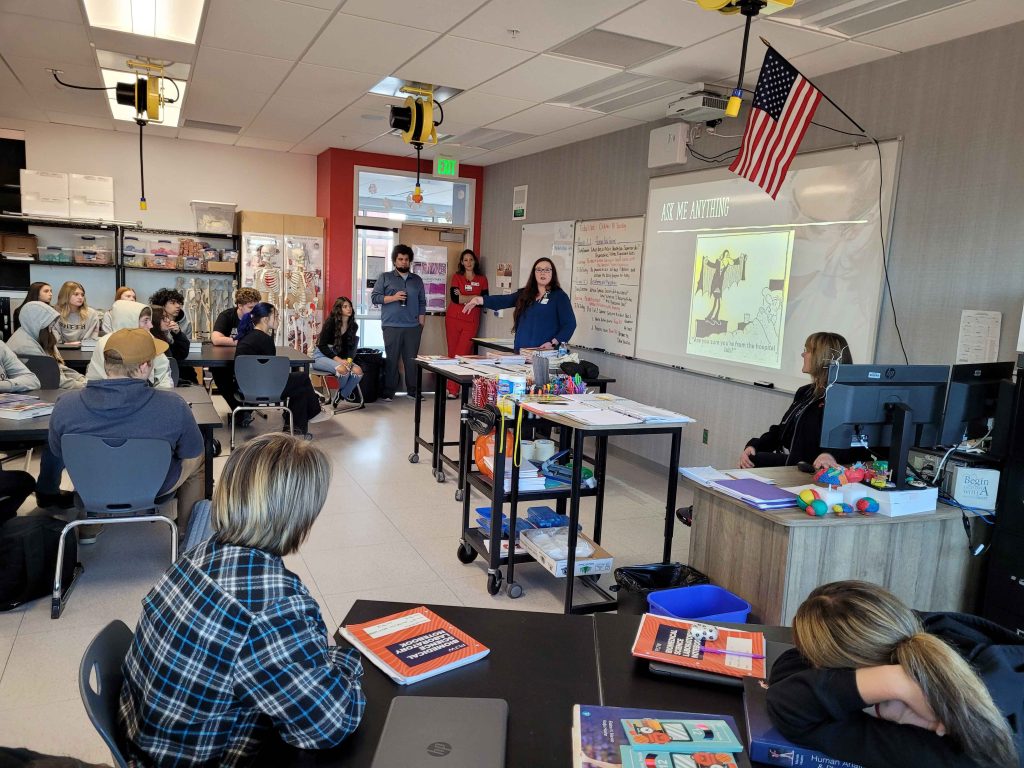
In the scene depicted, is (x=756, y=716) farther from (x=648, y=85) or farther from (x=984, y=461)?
(x=648, y=85)

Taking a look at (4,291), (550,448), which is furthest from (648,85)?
(4,291)

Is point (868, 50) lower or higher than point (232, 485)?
higher

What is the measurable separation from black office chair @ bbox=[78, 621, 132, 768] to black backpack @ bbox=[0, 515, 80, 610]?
2.02 metres

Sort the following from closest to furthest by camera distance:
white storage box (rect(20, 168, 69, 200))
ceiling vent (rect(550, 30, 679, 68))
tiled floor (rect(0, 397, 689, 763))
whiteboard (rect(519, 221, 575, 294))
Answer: tiled floor (rect(0, 397, 689, 763)) → ceiling vent (rect(550, 30, 679, 68)) → whiteboard (rect(519, 221, 575, 294)) → white storage box (rect(20, 168, 69, 200))

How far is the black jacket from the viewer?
111cm

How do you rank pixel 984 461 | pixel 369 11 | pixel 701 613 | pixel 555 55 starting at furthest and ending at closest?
pixel 555 55 → pixel 369 11 → pixel 984 461 → pixel 701 613

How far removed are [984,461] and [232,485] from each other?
266cm

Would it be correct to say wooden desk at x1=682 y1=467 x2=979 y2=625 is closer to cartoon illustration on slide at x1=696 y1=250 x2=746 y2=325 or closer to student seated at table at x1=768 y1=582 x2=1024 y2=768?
student seated at table at x1=768 y1=582 x2=1024 y2=768

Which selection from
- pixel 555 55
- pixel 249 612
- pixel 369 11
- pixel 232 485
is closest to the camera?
pixel 249 612

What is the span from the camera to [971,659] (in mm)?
1212

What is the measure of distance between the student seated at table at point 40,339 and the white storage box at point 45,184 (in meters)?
2.73

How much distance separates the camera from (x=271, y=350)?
5.78 m

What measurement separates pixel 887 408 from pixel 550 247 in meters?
4.93

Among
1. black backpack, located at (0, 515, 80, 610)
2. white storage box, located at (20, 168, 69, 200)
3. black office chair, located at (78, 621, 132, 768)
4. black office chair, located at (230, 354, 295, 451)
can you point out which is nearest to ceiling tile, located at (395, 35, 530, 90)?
black office chair, located at (230, 354, 295, 451)
